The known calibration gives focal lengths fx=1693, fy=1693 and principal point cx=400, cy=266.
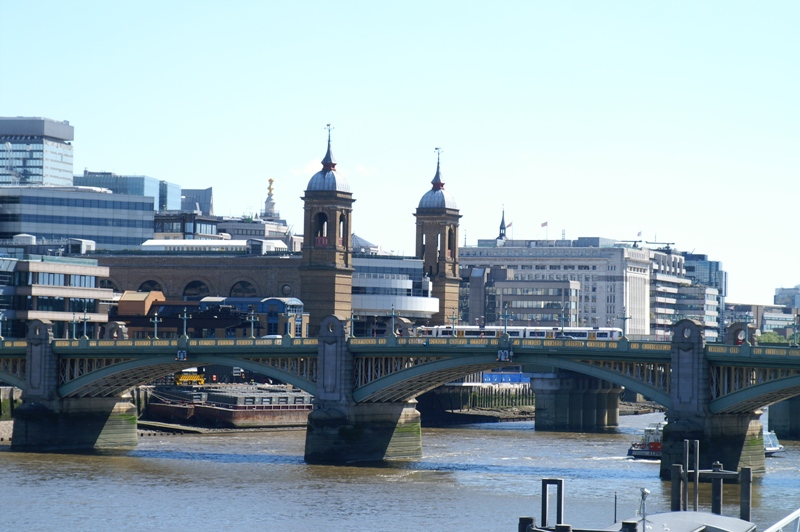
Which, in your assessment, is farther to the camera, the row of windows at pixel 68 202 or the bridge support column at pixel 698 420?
the row of windows at pixel 68 202

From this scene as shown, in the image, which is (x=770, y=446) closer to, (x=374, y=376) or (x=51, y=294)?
(x=374, y=376)

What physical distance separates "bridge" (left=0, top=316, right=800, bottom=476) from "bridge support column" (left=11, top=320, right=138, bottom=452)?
0.08 metres

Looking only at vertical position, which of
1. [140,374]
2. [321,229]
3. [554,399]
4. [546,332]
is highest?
[321,229]

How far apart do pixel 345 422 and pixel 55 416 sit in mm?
20813

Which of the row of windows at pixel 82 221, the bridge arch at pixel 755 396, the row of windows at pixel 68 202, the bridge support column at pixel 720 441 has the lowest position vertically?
the bridge support column at pixel 720 441

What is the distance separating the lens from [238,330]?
16838cm

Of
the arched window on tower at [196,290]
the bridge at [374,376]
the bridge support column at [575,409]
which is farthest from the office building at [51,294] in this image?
the bridge support column at [575,409]

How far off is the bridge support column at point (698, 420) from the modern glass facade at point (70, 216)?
111 metres

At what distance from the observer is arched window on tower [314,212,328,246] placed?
17512 centimetres

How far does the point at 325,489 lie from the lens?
8638 centimetres

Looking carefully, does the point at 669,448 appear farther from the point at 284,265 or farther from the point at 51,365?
the point at 284,265

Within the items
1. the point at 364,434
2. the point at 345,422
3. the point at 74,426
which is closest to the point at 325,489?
the point at 345,422

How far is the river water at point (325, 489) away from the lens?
246ft

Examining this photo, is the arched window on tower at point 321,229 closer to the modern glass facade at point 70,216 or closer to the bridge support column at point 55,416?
the modern glass facade at point 70,216
